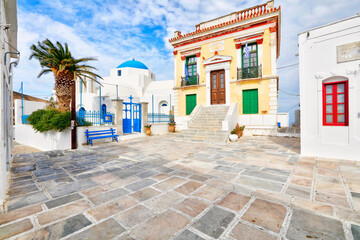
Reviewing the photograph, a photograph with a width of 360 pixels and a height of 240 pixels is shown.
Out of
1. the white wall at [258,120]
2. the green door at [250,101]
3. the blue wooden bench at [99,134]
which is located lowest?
the blue wooden bench at [99,134]

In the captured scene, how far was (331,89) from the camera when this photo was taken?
524 centimetres

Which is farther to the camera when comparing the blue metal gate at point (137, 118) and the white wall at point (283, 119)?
the blue metal gate at point (137, 118)

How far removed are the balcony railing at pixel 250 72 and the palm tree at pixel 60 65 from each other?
32.4 ft

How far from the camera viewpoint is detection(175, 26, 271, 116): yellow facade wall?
11234mm

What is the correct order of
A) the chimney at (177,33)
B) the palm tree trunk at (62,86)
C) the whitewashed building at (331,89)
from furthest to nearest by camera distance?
1. the chimney at (177,33)
2. the palm tree trunk at (62,86)
3. the whitewashed building at (331,89)

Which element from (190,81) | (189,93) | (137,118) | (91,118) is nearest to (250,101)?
(189,93)

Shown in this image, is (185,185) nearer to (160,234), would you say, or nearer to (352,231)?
(160,234)

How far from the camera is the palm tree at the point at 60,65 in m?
10.0

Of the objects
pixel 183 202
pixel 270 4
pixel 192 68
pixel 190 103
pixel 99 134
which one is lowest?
pixel 183 202

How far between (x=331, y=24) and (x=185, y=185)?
654 centimetres

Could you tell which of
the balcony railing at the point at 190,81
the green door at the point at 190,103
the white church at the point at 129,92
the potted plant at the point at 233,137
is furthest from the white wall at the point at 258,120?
the white church at the point at 129,92

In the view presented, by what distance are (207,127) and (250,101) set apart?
4038mm

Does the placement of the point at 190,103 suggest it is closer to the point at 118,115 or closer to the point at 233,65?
the point at 233,65

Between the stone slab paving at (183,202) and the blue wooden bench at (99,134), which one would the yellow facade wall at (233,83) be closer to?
the blue wooden bench at (99,134)
